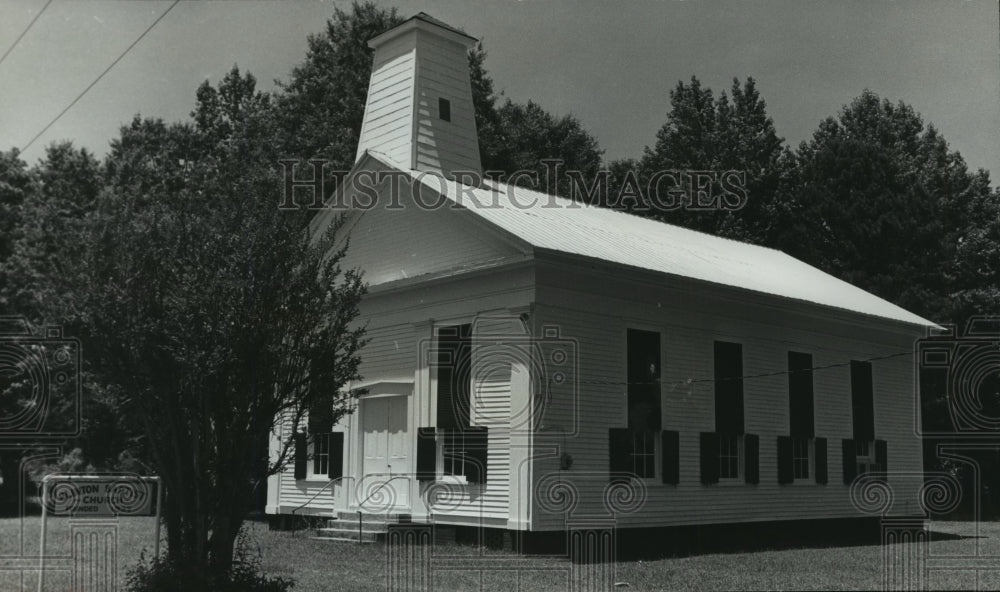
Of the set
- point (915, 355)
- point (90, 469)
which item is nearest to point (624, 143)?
point (915, 355)

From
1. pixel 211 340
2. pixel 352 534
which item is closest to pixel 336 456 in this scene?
pixel 352 534

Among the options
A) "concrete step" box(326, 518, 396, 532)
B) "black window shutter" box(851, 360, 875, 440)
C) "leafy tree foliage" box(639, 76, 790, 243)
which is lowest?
"concrete step" box(326, 518, 396, 532)

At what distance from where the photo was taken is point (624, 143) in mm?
45938

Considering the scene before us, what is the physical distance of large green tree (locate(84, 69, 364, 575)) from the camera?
1108 cm

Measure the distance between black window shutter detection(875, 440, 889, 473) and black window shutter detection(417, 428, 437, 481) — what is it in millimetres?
11270

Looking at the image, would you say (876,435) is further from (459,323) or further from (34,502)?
(34,502)

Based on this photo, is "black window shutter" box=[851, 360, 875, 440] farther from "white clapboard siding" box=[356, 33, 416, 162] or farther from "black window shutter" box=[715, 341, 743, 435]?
"white clapboard siding" box=[356, 33, 416, 162]

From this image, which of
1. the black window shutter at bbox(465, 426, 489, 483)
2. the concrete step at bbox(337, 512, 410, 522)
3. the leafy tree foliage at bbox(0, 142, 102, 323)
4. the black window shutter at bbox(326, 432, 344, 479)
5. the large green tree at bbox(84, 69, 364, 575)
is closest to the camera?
the large green tree at bbox(84, 69, 364, 575)

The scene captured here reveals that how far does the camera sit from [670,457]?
18.6m

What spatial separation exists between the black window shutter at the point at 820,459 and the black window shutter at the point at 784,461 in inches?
43.4

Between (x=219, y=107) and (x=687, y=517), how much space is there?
30473 mm

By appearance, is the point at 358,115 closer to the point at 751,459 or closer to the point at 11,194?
the point at 11,194

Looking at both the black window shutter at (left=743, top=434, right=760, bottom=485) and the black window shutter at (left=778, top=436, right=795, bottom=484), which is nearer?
the black window shutter at (left=743, top=434, right=760, bottom=485)

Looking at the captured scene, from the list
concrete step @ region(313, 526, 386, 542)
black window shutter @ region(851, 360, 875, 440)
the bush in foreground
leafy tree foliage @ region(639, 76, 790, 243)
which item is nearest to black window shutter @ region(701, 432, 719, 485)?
black window shutter @ region(851, 360, 875, 440)
